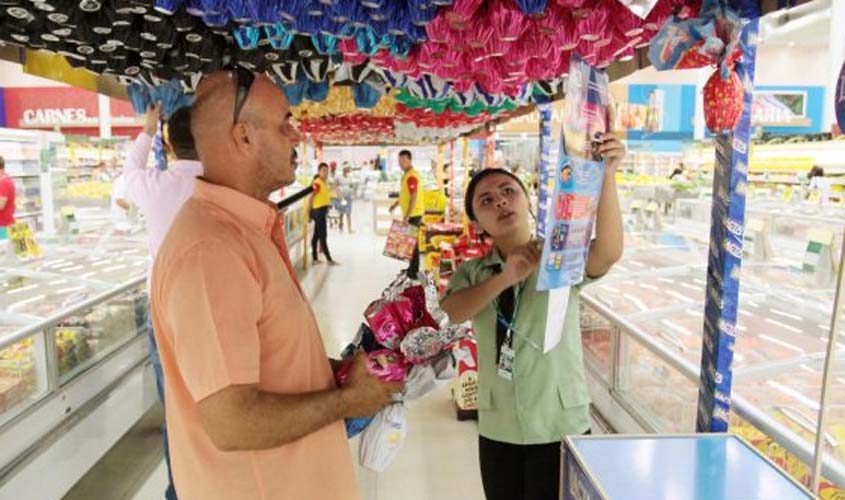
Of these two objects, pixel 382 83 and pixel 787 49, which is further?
pixel 787 49

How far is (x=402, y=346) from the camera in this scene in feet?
4.68

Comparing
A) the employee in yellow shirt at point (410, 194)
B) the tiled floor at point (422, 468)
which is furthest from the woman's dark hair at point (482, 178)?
the employee in yellow shirt at point (410, 194)

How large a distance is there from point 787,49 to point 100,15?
17.3 meters

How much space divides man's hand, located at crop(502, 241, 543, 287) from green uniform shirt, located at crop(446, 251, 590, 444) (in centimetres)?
8

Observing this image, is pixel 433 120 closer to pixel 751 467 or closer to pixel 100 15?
pixel 100 15

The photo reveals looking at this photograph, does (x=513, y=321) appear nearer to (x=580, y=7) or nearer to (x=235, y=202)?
(x=580, y=7)

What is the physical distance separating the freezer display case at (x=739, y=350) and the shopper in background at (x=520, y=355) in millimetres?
650

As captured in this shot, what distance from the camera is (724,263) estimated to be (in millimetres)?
1896

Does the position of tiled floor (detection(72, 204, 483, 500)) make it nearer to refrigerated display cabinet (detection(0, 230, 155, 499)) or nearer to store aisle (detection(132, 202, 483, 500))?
store aisle (detection(132, 202, 483, 500))

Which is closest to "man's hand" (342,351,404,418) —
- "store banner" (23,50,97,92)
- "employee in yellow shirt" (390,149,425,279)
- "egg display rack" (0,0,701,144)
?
"egg display rack" (0,0,701,144)

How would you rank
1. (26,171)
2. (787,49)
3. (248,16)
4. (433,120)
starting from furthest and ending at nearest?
(787,49)
(26,171)
(433,120)
(248,16)

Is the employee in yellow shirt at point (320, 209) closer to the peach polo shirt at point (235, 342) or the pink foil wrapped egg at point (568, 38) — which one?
the pink foil wrapped egg at point (568, 38)

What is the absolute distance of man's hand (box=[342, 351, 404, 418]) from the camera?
1.34 metres

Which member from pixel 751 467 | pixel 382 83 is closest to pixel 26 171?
pixel 382 83
